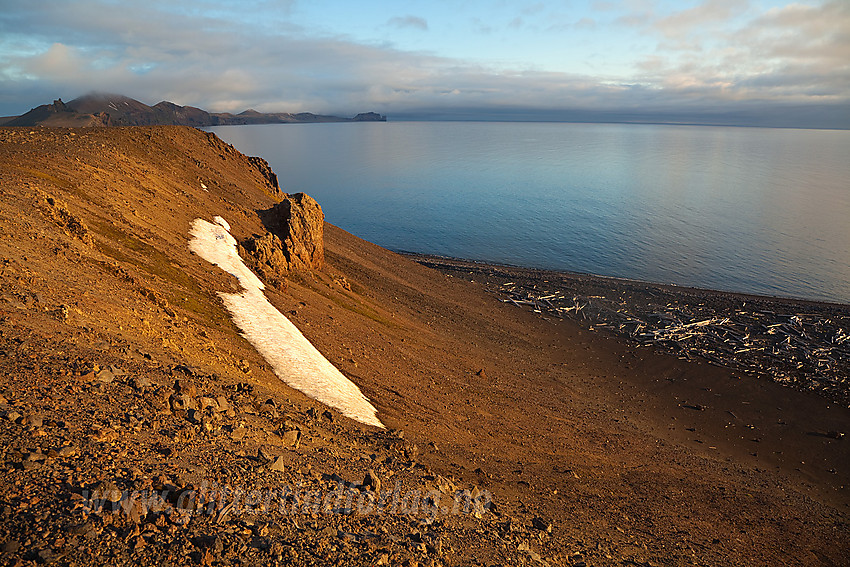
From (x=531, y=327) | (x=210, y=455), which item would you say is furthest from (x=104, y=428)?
(x=531, y=327)

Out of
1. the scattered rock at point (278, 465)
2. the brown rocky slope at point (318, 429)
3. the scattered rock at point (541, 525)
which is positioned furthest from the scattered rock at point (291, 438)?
the scattered rock at point (541, 525)

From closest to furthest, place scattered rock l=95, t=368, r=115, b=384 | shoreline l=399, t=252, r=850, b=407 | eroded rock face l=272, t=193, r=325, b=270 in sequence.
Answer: scattered rock l=95, t=368, r=115, b=384 < eroded rock face l=272, t=193, r=325, b=270 < shoreline l=399, t=252, r=850, b=407

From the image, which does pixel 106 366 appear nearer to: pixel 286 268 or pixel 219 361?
pixel 219 361

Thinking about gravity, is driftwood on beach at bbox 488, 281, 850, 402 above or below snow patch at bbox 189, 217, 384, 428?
below

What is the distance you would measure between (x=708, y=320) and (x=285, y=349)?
137 ft

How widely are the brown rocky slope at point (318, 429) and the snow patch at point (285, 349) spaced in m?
0.81

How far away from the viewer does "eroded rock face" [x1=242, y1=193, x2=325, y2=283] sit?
99.7ft

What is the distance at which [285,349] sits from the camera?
66.9 ft

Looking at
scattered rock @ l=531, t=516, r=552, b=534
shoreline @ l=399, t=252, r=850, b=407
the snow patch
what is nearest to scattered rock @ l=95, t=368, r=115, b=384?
the snow patch

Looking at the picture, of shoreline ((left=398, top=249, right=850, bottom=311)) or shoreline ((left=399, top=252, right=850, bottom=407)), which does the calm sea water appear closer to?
shoreline ((left=398, top=249, right=850, bottom=311))

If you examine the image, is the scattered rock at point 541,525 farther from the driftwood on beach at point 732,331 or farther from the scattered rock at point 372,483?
the driftwood on beach at point 732,331

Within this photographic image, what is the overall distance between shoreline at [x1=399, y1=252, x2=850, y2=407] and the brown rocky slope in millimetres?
3140

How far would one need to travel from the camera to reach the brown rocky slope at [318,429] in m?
8.35

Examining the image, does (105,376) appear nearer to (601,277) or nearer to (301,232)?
(301,232)
